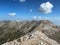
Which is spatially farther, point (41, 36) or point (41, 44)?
point (41, 36)

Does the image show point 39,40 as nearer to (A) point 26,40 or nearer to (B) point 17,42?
(A) point 26,40

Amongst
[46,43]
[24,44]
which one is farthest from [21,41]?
[46,43]

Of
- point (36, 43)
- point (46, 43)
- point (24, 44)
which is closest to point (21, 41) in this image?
point (24, 44)

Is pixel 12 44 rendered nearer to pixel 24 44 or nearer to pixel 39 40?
pixel 24 44

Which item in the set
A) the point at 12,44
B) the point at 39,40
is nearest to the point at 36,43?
the point at 39,40

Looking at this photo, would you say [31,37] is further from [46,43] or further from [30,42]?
[46,43]

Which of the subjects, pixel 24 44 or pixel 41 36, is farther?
pixel 41 36
